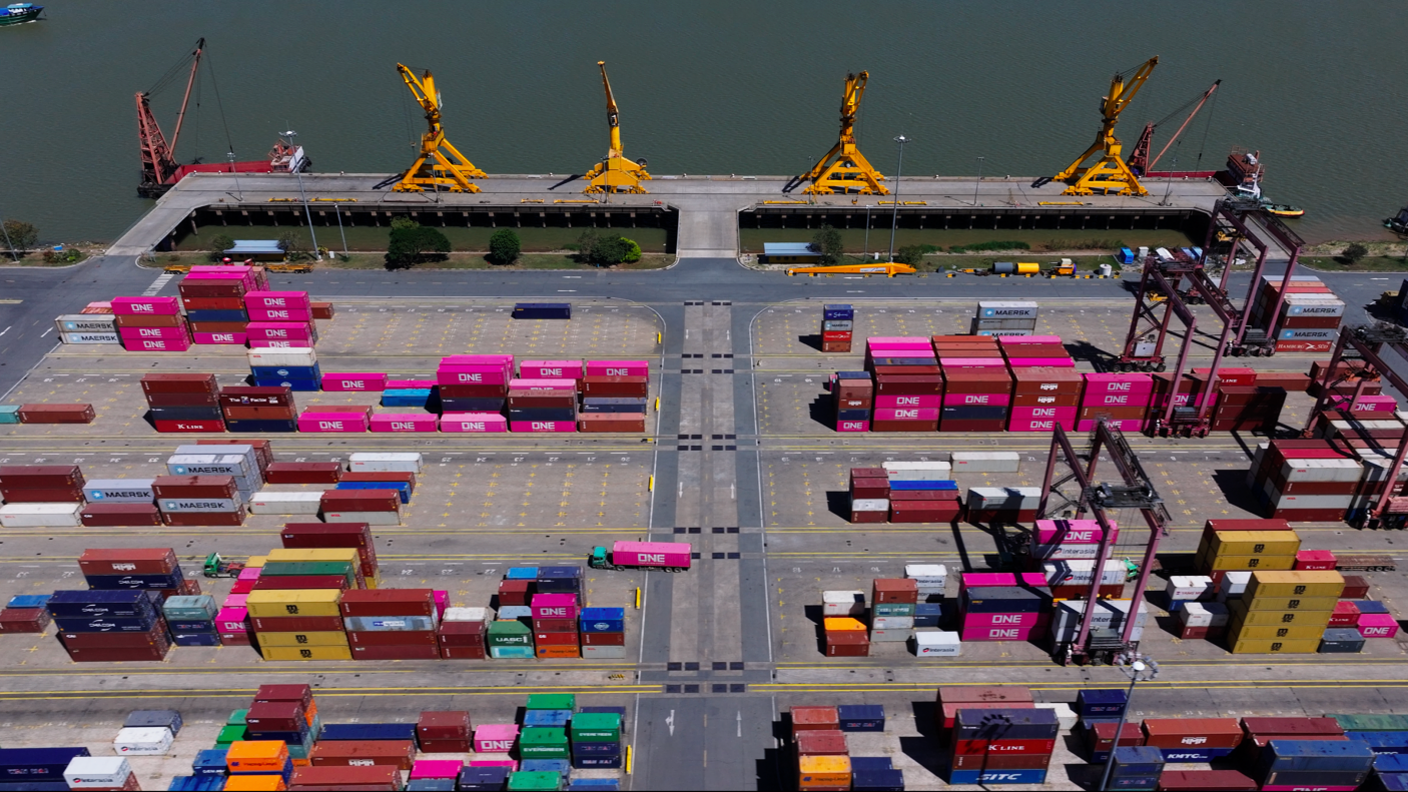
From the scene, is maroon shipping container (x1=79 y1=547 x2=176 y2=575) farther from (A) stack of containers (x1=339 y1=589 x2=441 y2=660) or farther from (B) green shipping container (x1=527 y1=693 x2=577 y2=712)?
(B) green shipping container (x1=527 y1=693 x2=577 y2=712)

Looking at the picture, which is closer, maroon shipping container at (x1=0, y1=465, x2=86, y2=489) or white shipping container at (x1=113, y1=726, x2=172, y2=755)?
white shipping container at (x1=113, y1=726, x2=172, y2=755)

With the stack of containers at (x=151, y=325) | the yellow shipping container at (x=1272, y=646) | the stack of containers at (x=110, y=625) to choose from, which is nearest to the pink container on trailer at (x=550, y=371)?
the stack of containers at (x=110, y=625)

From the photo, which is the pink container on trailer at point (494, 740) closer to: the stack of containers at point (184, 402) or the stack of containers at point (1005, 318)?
the stack of containers at point (184, 402)

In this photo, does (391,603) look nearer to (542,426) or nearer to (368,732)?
(368,732)

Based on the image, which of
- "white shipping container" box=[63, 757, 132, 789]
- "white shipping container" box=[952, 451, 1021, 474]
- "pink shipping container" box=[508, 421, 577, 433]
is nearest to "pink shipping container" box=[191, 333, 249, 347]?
"pink shipping container" box=[508, 421, 577, 433]

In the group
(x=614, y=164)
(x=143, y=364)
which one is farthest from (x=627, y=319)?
(x=143, y=364)

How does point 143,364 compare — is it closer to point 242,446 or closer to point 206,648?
point 242,446
